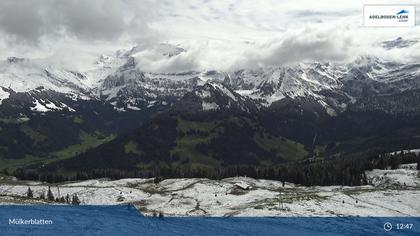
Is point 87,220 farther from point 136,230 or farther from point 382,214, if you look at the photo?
point 382,214

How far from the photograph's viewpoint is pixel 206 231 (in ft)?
277

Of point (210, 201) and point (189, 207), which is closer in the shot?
point (189, 207)

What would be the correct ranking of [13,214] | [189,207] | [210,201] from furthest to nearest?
[210,201], [189,207], [13,214]

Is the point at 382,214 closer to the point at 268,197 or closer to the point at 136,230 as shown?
the point at 268,197

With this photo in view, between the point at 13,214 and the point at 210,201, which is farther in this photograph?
the point at 210,201

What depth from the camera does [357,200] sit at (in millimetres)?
185375

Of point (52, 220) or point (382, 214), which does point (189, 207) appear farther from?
point (52, 220)

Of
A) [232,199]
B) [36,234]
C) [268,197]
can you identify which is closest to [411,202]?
[268,197]

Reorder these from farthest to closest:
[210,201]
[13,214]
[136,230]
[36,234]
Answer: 1. [210,201]
2. [13,214]
3. [136,230]
4. [36,234]

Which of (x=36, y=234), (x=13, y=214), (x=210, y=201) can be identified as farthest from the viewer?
(x=210, y=201)

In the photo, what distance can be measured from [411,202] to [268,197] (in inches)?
1847

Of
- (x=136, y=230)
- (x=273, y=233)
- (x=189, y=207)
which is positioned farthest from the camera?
(x=189, y=207)

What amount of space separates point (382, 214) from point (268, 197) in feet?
150

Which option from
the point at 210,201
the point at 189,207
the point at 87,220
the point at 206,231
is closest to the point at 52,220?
the point at 87,220
